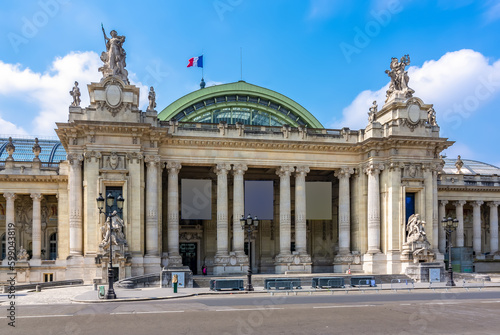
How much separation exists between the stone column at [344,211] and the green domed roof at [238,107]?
38.8 feet

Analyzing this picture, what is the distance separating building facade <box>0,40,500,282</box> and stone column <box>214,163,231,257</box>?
95mm

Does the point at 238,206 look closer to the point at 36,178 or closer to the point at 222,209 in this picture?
the point at 222,209

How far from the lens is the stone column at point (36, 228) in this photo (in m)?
47.7

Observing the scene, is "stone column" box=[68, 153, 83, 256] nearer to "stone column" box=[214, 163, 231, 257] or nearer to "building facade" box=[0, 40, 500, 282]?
"building facade" box=[0, 40, 500, 282]

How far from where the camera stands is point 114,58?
42031 mm

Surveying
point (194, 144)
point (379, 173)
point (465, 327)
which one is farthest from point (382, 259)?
point (465, 327)

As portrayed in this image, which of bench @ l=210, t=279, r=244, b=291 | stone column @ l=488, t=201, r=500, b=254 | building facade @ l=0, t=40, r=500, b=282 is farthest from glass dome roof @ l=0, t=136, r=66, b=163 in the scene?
stone column @ l=488, t=201, r=500, b=254

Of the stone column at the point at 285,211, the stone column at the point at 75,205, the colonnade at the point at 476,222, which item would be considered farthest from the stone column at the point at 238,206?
the colonnade at the point at 476,222

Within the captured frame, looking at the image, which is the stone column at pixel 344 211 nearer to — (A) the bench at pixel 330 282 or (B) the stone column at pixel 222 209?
(B) the stone column at pixel 222 209

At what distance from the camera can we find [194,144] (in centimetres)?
4412

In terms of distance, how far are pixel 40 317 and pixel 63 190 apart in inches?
1165

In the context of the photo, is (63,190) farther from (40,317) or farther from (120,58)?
(40,317)

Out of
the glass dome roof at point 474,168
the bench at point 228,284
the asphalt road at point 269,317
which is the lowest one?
the bench at point 228,284

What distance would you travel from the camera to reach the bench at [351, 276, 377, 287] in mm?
35531
